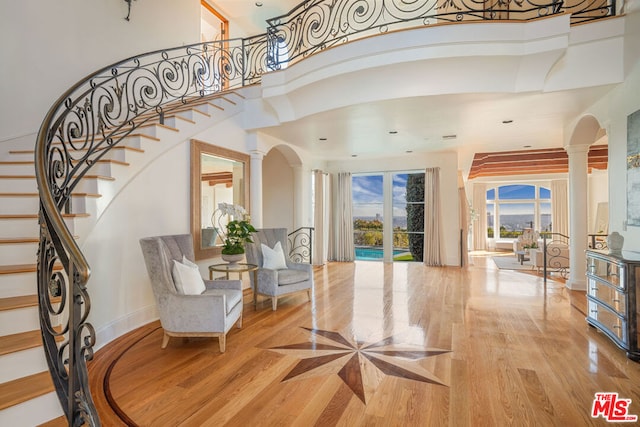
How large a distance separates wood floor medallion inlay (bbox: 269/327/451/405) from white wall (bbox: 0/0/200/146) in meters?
4.06

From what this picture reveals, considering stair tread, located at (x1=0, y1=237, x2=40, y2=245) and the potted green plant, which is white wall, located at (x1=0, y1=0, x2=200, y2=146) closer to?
stair tread, located at (x1=0, y1=237, x2=40, y2=245)

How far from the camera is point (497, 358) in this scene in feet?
9.95

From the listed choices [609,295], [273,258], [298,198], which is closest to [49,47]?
[273,258]

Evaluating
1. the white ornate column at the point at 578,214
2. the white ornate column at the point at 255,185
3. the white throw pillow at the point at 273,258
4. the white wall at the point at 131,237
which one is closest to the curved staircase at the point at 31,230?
the white wall at the point at 131,237

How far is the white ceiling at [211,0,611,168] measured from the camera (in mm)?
4441

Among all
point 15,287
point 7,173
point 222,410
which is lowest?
point 222,410

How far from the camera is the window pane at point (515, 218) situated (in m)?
13.1

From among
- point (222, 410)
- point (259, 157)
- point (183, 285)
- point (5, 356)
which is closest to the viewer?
point (5, 356)

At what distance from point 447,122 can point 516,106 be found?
104 cm

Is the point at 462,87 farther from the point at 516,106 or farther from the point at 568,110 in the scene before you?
the point at 568,110

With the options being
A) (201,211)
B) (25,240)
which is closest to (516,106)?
(201,211)

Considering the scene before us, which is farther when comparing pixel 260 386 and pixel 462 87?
pixel 462 87

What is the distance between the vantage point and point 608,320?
11.3 ft

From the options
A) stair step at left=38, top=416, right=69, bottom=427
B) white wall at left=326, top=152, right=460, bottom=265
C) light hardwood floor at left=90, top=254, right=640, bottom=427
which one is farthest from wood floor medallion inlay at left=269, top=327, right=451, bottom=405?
white wall at left=326, top=152, right=460, bottom=265
